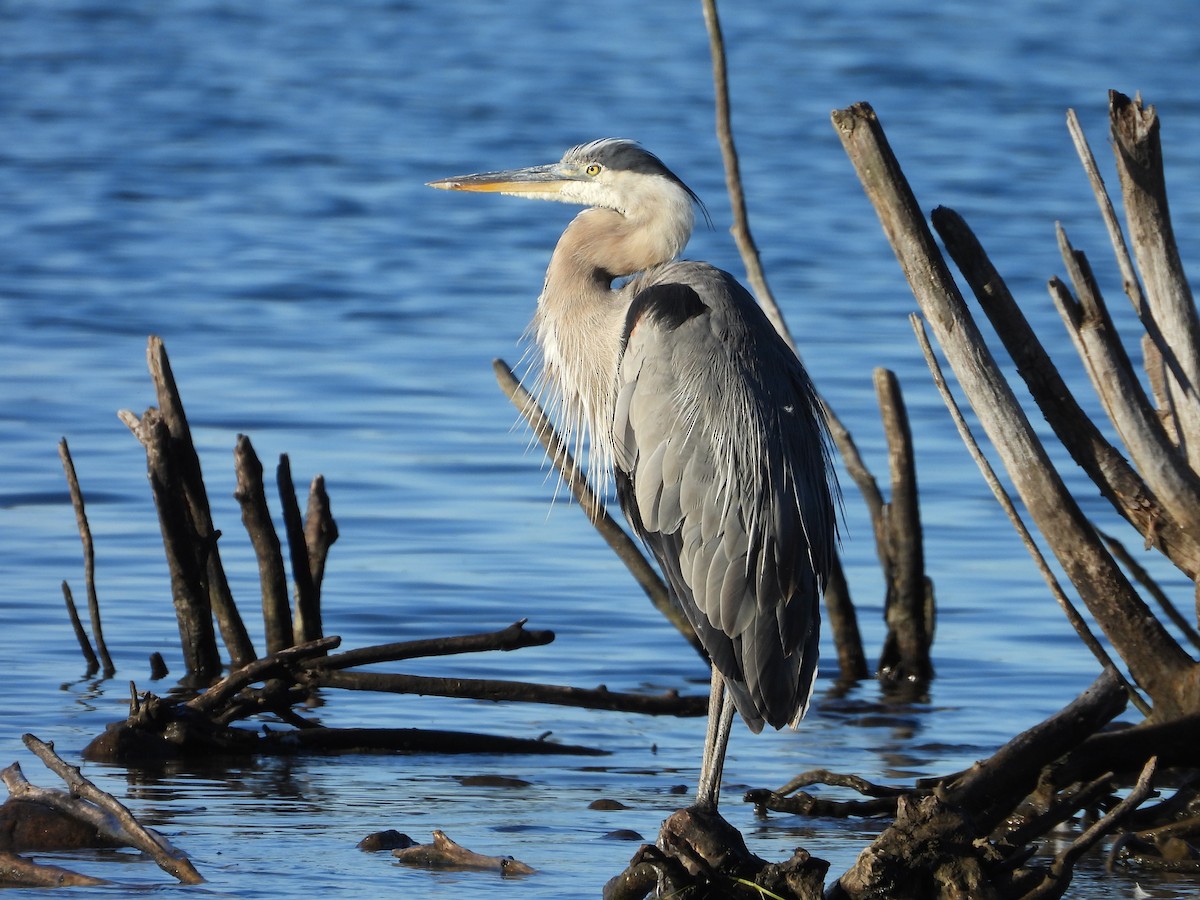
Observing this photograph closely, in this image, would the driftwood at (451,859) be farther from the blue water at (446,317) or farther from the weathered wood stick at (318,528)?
the weathered wood stick at (318,528)

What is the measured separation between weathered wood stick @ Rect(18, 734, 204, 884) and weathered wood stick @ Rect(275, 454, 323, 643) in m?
2.04

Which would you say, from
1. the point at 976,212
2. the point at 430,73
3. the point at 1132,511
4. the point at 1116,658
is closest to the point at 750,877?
the point at 1132,511

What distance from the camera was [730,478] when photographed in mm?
5223

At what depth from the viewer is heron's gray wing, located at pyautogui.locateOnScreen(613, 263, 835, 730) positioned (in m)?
5.13

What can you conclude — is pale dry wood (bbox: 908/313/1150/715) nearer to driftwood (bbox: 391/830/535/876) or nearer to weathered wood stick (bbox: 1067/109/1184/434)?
weathered wood stick (bbox: 1067/109/1184/434)

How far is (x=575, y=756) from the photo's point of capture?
19.8 ft

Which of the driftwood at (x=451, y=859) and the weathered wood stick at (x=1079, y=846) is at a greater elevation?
the weathered wood stick at (x=1079, y=846)

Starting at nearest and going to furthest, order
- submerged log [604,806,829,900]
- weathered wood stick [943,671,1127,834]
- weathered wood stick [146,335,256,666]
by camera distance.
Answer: submerged log [604,806,829,900] < weathered wood stick [943,671,1127,834] < weathered wood stick [146,335,256,666]

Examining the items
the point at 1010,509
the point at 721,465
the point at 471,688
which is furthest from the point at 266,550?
the point at 1010,509

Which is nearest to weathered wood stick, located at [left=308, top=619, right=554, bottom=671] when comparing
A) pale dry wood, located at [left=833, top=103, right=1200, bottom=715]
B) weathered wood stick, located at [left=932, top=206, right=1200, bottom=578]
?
pale dry wood, located at [left=833, top=103, right=1200, bottom=715]

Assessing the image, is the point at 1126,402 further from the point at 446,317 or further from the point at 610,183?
the point at 446,317

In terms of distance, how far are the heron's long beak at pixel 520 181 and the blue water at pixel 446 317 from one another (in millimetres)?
1800

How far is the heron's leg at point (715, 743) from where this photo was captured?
15.7 ft

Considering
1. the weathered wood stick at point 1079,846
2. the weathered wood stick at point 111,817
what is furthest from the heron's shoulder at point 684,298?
the weathered wood stick at point 111,817
